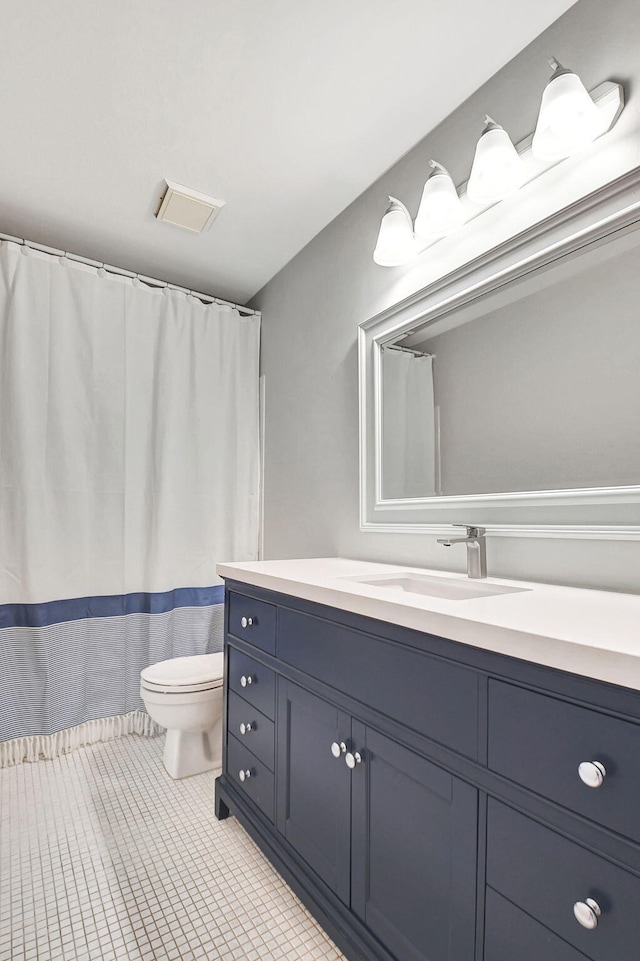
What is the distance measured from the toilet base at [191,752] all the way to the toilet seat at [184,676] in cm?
24

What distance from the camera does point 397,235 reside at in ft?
5.46

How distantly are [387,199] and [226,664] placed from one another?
5.89 feet

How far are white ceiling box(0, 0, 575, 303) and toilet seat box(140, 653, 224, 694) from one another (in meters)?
1.91

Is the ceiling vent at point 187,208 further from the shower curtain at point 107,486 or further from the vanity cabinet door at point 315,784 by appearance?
the vanity cabinet door at point 315,784

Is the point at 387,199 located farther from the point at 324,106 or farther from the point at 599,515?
the point at 599,515

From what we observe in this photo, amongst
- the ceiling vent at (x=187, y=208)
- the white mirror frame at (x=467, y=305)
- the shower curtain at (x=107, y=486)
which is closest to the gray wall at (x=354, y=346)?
the white mirror frame at (x=467, y=305)

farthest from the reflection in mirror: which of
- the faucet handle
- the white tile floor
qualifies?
the white tile floor

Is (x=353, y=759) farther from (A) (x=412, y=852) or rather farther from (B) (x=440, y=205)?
(B) (x=440, y=205)

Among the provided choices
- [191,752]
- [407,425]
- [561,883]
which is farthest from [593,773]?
[191,752]

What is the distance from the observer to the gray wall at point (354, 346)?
46.7 inches

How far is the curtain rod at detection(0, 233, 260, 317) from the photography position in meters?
2.20

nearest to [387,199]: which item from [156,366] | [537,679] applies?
[156,366]

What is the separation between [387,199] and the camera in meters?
1.86

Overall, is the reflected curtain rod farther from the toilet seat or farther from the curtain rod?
the toilet seat
